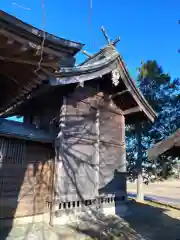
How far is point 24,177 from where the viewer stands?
22.1ft

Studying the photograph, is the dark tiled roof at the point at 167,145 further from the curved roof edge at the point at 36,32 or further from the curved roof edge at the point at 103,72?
the curved roof edge at the point at 103,72

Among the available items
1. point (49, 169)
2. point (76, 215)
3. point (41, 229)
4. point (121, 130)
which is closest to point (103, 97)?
point (121, 130)

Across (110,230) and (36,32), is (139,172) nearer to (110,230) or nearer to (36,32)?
(110,230)

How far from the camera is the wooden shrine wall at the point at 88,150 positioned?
757 centimetres

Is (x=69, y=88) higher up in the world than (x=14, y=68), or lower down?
higher up

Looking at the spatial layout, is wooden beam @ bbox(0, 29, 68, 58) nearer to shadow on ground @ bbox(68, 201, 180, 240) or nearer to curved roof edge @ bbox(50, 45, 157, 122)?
curved roof edge @ bbox(50, 45, 157, 122)

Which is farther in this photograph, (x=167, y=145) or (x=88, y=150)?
(x=88, y=150)

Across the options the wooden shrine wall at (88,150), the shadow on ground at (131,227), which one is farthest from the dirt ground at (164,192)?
the wooden shrine wall at (88,150)

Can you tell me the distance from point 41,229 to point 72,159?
2458 mm

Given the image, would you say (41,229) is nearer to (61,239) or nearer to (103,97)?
(61,239)

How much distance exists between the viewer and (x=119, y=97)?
34.1ft

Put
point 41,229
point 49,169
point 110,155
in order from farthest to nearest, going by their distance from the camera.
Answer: point 110,155 < point 49,169 < point 41,229

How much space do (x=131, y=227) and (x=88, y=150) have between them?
3036 mm

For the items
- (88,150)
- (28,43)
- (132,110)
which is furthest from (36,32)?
(132,110)
